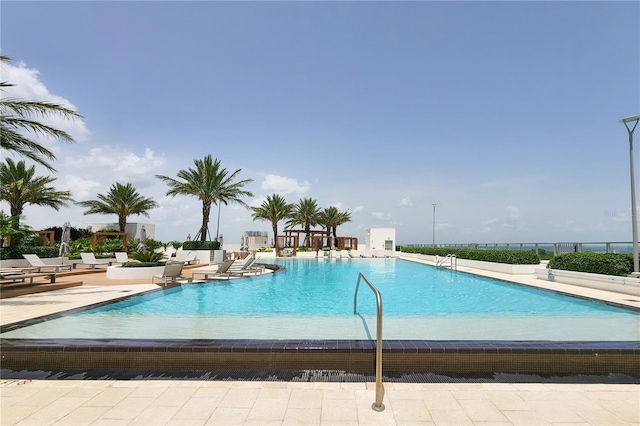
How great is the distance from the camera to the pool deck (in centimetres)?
253

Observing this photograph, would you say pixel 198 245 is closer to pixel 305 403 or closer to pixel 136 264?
pixel 136 264

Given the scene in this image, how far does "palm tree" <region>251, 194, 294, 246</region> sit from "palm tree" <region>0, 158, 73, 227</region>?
1903 centimetres

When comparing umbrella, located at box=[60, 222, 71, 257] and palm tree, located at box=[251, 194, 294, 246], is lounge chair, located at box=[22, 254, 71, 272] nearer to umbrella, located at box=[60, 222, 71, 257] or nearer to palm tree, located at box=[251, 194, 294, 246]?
umbrella, located at box=[60, 222, 71, 257]

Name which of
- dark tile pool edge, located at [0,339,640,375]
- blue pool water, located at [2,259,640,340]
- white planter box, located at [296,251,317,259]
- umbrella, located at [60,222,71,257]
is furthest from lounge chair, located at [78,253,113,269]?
white planter box, located at [296,251,317,259]

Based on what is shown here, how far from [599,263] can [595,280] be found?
0.91 metres

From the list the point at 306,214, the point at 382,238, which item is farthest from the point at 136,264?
the point at 382,238

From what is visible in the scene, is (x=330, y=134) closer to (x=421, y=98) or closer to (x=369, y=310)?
(x=421, y=98)

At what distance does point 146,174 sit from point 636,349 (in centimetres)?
2620

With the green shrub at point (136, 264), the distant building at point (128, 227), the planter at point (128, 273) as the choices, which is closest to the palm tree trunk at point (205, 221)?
the distant building at point (128, 227)

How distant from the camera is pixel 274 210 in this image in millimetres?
37156

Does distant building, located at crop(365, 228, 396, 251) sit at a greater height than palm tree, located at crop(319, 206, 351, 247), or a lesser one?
lesser

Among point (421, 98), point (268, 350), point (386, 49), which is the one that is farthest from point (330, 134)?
point (268, 350)

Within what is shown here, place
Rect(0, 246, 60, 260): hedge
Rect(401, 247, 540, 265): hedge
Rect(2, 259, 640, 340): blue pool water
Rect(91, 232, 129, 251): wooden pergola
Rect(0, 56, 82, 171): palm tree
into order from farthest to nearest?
Rect(91, 232, 129, 251): wooden pergola < Rect(401, 247, 540, 265): hedge < Rect(0, 246, 60, 260): hedge < Rect(0, 56, 82, 171): palm tree < Rect(2, 259, 640, 340): blue pool water

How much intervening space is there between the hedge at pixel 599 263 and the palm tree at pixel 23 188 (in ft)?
94.6
